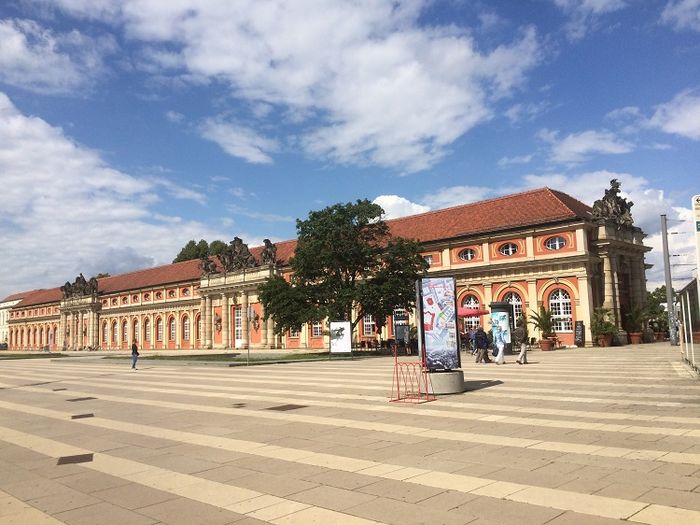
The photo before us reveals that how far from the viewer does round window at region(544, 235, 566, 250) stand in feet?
136

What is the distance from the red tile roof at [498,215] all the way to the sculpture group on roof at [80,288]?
60224mm

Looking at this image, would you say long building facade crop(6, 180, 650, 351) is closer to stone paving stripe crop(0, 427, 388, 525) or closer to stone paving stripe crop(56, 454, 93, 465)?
stone paving stripe crop(56, 454, 93, 465)

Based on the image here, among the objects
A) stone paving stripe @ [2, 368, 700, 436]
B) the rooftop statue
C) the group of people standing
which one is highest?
the rooftop statue

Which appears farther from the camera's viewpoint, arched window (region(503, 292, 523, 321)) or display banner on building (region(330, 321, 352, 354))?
arched window (region(503, 292, 523, 321))

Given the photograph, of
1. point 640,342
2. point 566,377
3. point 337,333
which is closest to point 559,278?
point 640,342

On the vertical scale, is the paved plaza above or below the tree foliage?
below

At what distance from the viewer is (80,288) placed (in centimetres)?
9469

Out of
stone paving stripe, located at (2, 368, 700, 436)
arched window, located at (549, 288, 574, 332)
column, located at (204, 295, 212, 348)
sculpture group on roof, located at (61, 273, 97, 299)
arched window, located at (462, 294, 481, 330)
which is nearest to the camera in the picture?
stone paving stripe, located at (2, 368, 700, 436)

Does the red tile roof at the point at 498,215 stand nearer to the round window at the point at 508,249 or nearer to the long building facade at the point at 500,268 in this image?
the long building facade at the point at 500,268

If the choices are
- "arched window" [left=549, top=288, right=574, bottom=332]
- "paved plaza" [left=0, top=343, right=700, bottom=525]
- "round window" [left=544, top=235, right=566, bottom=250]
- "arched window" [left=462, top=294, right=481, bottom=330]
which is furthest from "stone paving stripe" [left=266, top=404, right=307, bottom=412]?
"arched window" [left=462, top=294, right=481, bottom=330]

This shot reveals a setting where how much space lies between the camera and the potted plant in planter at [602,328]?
37625 mm

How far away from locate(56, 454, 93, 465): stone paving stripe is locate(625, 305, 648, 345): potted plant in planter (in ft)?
130

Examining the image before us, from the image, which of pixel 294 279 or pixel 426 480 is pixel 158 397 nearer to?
pixel 426 480

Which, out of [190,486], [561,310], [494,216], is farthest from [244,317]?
[190,486]
